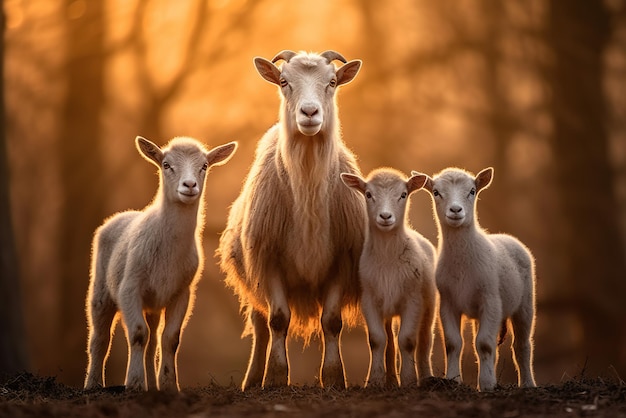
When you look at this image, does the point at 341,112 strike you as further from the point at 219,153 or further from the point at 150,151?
the point at 150,151

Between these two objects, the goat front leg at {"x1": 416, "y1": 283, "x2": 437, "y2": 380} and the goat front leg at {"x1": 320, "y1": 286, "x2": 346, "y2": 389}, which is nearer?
the goat front leg at {"x1": 320, "y1": 286, "x2": 346, "y2": 389}

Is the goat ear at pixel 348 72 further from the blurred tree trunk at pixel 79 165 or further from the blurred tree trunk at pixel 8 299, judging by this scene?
the blurred tree trunk at pixel 79 165

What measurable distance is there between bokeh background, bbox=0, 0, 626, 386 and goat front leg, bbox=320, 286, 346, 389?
9056 mm

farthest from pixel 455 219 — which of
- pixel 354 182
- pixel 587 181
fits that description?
pixel 587 181

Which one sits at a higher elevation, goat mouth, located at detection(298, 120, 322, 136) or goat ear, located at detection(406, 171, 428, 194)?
goat mouth, located at detection(298, 120, 322, 136)

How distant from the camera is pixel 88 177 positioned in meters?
18.4

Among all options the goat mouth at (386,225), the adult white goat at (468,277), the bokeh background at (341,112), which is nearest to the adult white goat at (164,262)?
the goat mouth at (386,225)

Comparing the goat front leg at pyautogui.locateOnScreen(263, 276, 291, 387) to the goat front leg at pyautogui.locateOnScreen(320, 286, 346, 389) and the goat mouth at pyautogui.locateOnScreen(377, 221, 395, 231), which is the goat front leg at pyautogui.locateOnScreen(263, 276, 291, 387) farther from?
the goat mouth at pyautogui.locateOnScreen(377, 221, 395, 231)

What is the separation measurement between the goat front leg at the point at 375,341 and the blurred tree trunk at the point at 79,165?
10707mm

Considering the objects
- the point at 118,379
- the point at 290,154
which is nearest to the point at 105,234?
the point at 290,154

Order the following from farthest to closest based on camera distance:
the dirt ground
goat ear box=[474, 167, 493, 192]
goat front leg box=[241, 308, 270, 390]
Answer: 1. goat front leg box=[241, 308, 270, 390]
2. goat ear box=[474, 167, 493, 192]
3. the dirt ground

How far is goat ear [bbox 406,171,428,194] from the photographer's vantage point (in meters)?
7.87

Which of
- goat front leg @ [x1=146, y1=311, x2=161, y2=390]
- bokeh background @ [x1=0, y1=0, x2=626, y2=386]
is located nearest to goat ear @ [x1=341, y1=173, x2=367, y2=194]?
goat front leg @ [x1=146, y1=311, x2=161, y2=390]

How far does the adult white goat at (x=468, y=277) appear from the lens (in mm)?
7520
